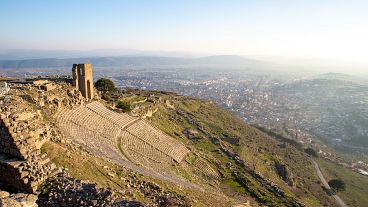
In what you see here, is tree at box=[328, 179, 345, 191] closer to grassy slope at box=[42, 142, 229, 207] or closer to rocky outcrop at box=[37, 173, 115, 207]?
grassy slope at box=[42, 142, 229, 207]

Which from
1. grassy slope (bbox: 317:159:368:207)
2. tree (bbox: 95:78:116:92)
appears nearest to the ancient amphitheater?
tree (bbox: 95:78:116:92)

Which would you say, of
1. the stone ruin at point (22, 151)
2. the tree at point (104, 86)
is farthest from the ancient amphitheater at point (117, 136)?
the tree at point (104, 86)

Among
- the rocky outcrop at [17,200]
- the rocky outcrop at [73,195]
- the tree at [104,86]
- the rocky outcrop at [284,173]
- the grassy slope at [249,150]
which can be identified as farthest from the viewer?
the tree at [104,86]

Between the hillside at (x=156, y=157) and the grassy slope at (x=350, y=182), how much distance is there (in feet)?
12.9

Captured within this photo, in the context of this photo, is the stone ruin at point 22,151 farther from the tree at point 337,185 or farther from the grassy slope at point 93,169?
Answer: the tree at point 337,185

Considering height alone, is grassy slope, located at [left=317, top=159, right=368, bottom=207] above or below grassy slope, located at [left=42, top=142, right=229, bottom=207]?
below

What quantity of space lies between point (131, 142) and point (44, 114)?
10060 millimetres

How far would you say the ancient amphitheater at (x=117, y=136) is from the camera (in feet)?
88.2

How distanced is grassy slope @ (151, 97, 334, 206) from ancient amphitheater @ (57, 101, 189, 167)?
201 inches

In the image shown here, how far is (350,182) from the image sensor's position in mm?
57938

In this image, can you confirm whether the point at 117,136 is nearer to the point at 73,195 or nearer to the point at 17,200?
the point at 73,195

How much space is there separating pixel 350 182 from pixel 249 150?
20416 mm

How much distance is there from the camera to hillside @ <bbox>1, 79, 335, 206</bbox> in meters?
18.1

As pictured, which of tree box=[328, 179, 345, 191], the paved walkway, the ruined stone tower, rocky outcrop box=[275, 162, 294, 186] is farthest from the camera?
tree box=[328, 179, 345, 191]
